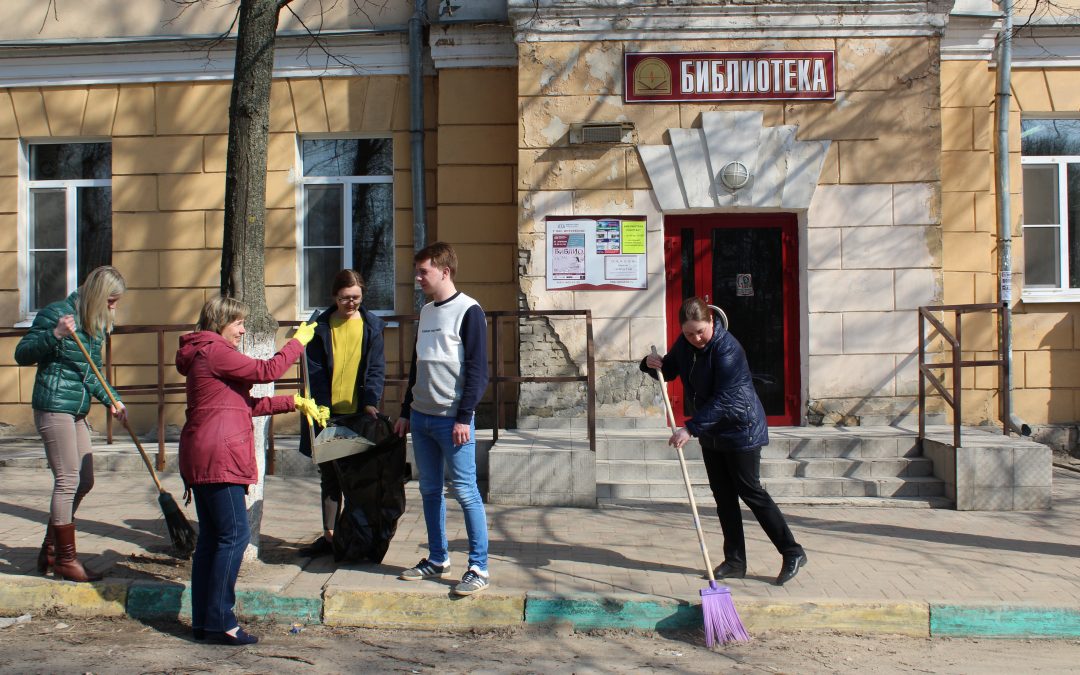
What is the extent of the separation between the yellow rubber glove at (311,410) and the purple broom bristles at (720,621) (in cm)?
225

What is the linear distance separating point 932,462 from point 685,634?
3.97 meters

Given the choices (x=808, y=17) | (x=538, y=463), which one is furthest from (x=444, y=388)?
(x=808, y=17)

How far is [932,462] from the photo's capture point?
7.83 metres

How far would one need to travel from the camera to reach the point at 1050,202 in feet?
33.1

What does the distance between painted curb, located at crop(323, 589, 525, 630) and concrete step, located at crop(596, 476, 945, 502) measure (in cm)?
277

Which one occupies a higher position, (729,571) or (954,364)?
Result: (954,364)

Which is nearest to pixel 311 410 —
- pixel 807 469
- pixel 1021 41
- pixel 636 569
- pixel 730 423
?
pixel 636 569

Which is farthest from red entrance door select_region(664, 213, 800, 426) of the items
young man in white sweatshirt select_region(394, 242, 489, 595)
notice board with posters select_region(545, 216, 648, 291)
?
young man in white sweatshirt select_region(394, 242, 489, 595)

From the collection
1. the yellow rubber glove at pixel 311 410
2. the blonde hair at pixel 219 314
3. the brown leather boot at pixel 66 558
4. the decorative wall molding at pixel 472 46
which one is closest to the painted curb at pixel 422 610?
the yellow rubber glove at pixel 311 410

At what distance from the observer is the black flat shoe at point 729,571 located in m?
5.38

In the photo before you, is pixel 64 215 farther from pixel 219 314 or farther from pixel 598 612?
pixel 598 612

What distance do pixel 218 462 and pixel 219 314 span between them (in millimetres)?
746

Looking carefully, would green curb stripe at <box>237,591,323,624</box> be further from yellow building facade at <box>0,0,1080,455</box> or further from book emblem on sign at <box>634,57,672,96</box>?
book emblem on sign at <box>634,57,672,96</box>

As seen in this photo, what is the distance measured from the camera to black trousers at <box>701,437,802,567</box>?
17.2ft
